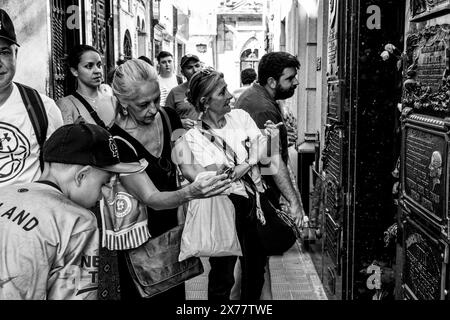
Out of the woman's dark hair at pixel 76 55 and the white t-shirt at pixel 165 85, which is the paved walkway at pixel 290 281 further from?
the white t-shirt at pixel 165 85

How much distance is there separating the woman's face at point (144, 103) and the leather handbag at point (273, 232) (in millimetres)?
1110

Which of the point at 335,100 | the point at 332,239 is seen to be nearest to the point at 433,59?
the point at 335,100

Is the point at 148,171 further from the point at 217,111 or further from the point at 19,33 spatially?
the point at 19,33

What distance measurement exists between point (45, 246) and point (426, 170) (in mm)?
1712

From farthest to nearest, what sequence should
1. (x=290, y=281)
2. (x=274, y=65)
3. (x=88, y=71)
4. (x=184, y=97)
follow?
(x=184, y=97) < (x=290, y=281) < (x=88, y=71) < (x=274, y=65)

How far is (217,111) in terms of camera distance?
14.2ft

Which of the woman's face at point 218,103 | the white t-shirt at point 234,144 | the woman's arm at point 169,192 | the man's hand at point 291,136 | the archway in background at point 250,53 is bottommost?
the man's hand at point 291,136

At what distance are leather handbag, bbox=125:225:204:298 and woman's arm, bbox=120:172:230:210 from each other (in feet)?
0.91

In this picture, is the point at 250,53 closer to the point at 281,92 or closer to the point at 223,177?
the point at 281,92

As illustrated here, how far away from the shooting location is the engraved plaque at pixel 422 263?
300 centimetres

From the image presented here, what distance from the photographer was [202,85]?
4.36 m

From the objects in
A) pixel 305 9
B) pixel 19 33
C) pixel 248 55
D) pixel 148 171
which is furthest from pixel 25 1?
pixel 248 55

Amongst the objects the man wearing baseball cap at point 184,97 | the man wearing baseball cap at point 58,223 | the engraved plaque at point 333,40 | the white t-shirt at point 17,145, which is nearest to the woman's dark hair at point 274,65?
the engraved plaque at point 333,40

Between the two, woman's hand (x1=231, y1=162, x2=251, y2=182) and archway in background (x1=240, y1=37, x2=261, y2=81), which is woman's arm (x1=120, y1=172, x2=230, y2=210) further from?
archway in background (x1=240, y1=37, x2=261, y2=81)
